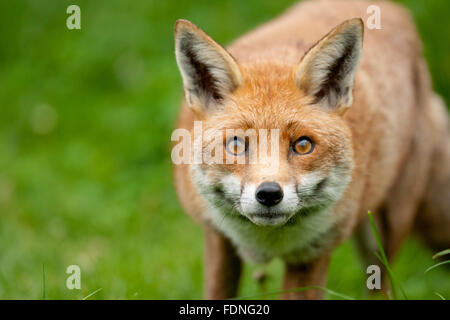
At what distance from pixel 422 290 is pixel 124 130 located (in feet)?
14.5

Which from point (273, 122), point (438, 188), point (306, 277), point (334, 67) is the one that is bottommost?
point (306, 277)

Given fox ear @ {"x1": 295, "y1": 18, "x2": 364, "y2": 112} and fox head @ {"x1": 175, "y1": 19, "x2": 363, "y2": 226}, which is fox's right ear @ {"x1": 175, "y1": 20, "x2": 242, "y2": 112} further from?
fox ear @ {"x1": 295, "y1": 18, "x2": 364, "y2": 112}

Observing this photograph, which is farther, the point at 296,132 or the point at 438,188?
the point at 438,188

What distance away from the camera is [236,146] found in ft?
12.2

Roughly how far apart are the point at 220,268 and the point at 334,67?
1770mm

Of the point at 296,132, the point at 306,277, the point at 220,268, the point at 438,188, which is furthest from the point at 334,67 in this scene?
the point at 438,188

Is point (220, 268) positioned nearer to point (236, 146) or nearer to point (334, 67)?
point (236, 146)

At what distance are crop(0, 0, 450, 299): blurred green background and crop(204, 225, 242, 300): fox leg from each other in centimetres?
70

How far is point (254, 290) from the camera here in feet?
19.1

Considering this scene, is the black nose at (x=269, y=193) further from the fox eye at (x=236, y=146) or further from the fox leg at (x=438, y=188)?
the fox leg at (x=438, y=188)

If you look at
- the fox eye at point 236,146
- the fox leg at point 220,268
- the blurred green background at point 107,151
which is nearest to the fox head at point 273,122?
the fox eye at point 236,146

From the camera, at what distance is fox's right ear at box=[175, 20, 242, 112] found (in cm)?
378
